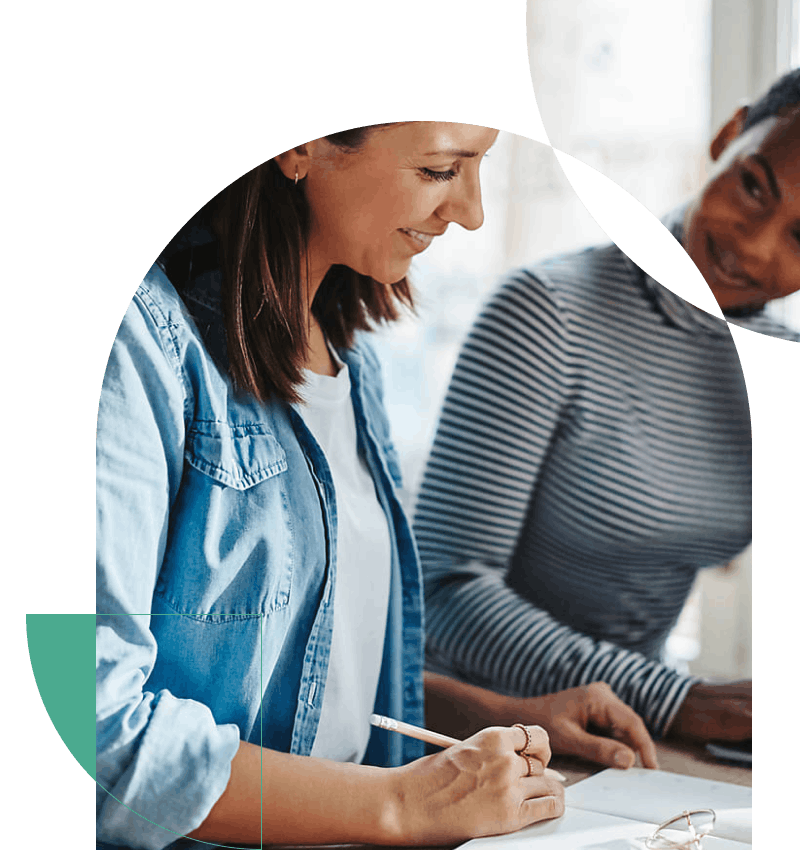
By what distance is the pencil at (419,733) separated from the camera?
1.10 metres

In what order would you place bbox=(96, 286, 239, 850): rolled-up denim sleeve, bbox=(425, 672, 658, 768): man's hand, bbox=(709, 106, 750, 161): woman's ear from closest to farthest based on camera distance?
1. bbox=(96, 286, 239, 850): rolled-up denim sleeve
2. bbox=(425, 672, 658, 768): man's hand
3. bbox=(709, 106, 750, 161): woman's ear

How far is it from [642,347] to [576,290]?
102mm

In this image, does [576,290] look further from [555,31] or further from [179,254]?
[179,254]

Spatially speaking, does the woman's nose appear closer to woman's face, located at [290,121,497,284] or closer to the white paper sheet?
woman's face, located at [290,121,497,284]

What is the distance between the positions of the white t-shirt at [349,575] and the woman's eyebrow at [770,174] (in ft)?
1.85

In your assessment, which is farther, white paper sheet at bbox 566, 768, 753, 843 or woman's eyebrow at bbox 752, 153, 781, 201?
woman's eyebrow at bbox 752, 153, 781, 201

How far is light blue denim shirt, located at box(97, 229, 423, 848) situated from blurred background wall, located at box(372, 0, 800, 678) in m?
0.15

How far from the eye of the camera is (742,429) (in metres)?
1.19

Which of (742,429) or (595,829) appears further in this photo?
(742,429)

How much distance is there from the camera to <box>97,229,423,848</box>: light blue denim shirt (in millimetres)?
1040

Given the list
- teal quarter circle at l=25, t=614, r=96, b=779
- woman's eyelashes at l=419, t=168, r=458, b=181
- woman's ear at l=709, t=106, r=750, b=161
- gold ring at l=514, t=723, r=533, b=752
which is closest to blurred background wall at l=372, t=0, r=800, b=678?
woman's ear at l=709, t=106, r=750, b=161

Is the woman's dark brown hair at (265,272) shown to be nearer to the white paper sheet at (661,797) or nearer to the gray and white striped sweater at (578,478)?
the gray and white striped sweater at (578,478)

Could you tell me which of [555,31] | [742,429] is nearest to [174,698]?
[742,429]

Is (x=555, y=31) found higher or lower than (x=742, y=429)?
higher
